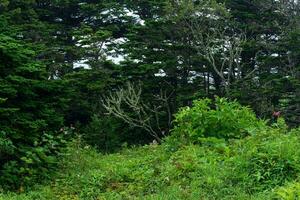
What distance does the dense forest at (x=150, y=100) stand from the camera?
23.9 feet

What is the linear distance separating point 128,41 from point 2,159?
45.1 feet

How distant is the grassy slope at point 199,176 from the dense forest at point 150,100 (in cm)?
2

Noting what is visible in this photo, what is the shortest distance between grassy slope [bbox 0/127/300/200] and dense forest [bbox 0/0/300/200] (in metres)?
0.02

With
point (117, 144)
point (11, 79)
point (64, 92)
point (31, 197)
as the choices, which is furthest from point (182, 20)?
point (31, 197)

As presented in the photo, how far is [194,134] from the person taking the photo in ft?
32.1

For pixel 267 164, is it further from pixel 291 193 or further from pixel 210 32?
pixel 210 32

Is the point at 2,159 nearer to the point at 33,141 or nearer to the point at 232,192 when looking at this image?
the point at 33,141

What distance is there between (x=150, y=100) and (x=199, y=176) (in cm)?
1309

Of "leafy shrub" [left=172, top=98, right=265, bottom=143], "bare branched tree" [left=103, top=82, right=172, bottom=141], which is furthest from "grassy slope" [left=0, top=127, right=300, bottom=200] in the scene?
"bare branched tree" [left=103, top=82, right=172, bottom=141]

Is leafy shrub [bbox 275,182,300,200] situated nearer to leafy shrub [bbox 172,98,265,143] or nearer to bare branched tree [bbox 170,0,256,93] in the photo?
leafy shrub [bbox 172,98,265,143]

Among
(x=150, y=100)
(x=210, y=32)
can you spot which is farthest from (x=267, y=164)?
(x=210, y=32)

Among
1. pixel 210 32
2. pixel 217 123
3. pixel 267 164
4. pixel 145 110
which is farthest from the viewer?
pixel 210 32

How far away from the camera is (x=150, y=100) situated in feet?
66.5

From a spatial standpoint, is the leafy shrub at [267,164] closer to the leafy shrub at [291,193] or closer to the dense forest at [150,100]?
the dense forest at [150,100]
